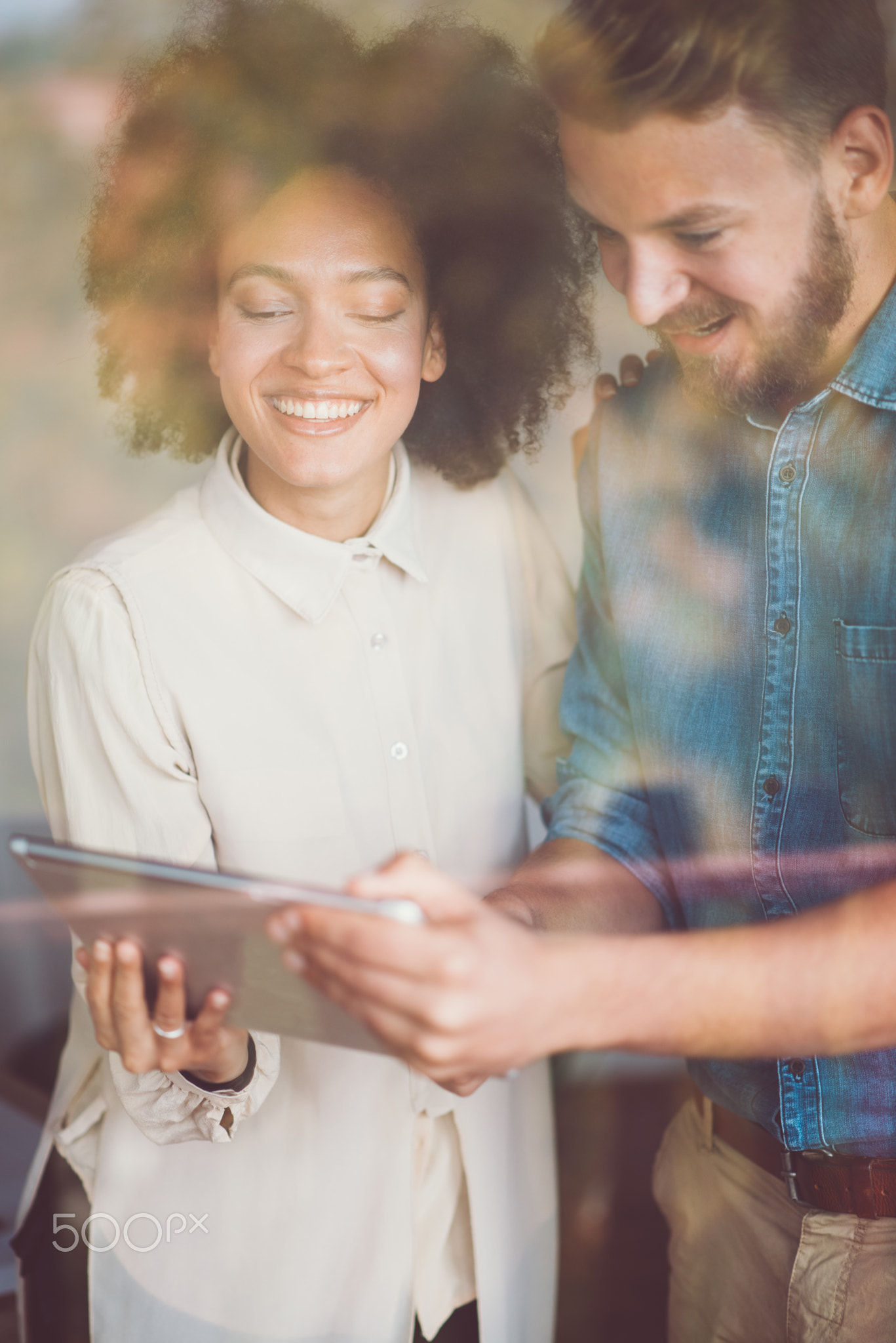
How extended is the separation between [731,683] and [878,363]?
0.25 metres

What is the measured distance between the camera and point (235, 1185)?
84cm

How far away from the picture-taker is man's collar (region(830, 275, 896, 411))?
0.69 meters

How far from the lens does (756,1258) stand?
871 mm

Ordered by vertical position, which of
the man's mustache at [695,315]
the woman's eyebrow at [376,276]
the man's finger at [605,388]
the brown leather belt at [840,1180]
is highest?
the woman's eyebrow at [376,276]

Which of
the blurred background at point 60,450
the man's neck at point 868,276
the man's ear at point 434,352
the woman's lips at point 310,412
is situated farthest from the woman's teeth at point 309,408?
the man's neck at point 868,276

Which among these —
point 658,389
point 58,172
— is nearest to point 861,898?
point 658,389

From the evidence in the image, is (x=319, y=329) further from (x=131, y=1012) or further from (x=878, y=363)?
(x=131, y=1012)

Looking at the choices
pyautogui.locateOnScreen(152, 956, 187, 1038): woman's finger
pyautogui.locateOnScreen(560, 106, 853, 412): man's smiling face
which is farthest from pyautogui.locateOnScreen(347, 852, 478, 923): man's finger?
pyautogui.locateOnScreen(560, 106, 853, 412): man's smiling face

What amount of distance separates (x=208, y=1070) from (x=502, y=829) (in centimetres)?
32

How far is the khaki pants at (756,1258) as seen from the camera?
766mm

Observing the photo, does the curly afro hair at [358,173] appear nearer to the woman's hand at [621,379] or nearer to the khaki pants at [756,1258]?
the woman's hand at [621,379]

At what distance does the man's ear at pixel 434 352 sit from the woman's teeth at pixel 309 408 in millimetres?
108

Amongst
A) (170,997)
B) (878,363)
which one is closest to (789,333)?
(878,363)

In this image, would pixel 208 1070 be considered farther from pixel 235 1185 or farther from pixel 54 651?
pixel 54 651
